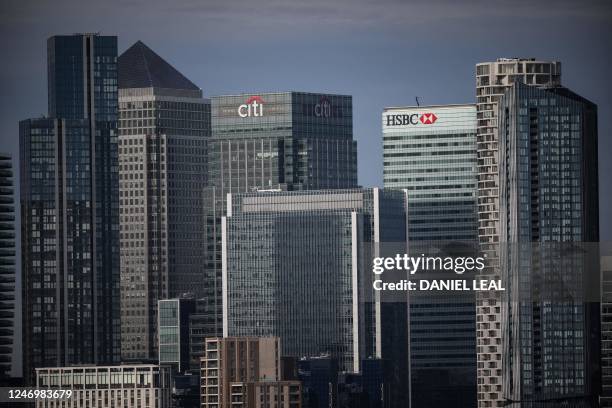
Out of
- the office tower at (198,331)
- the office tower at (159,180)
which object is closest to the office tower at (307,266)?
the office tower at (198,331)

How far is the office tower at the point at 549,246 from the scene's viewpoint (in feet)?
84.6

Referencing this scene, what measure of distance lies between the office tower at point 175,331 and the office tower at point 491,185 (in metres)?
6.53

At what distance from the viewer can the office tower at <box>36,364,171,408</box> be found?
30.1m

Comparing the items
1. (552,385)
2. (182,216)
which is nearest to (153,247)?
(182,216)

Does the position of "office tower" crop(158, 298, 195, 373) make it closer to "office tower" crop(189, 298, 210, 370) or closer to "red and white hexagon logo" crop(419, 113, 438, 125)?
"office tower" crop(189, 298, 210, 370)

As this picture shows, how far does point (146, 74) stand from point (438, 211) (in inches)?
582

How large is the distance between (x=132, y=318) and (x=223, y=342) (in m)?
11.2

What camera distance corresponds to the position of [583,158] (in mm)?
28438

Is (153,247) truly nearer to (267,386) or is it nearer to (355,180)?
(355,180)

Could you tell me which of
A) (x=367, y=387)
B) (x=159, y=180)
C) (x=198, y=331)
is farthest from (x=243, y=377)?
(x=159, y=180)

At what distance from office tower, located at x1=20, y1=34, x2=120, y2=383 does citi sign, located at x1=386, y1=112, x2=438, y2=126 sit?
236 inches

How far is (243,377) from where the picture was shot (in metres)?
31.3

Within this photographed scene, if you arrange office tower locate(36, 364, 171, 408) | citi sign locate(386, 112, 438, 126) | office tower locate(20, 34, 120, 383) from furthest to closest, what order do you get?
office tower locate(20, 34, 120, 383) < citi sign locate(386, 112, 438, 126) < office tower locate(36, 364, 171, 408)

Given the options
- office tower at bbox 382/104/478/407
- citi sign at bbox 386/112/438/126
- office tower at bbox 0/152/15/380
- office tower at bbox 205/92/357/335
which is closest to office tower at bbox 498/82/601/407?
office tower at bbox 382/104/478/407
